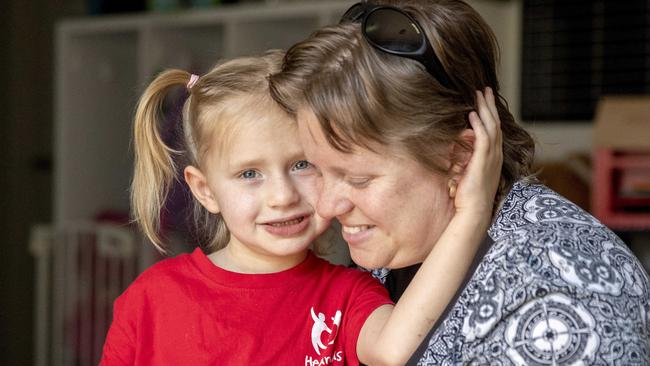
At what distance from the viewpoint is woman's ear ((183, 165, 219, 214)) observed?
1482 mm

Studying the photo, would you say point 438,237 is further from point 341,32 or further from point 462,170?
point 341,32

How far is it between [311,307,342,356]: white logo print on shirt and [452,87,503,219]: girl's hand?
306mm

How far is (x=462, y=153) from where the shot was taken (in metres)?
1.20

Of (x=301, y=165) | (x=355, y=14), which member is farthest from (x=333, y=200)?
(x=355, y=14)

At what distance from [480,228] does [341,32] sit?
315mm

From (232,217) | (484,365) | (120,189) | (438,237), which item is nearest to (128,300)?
(232,217)

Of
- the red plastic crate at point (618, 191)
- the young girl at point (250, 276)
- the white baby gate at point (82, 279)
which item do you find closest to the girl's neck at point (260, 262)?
the young girl at point (250, 276)

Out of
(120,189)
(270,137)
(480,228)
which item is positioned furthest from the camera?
(120,189)

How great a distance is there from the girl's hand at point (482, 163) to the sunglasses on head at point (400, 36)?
0.22ft

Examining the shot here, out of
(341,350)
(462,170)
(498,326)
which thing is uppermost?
(462,170)

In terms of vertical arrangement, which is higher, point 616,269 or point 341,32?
point 341,32

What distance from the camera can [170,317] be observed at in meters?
1.41

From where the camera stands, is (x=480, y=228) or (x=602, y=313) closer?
(x=602, y=313)

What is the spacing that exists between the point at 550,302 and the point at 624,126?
6.17 feet
